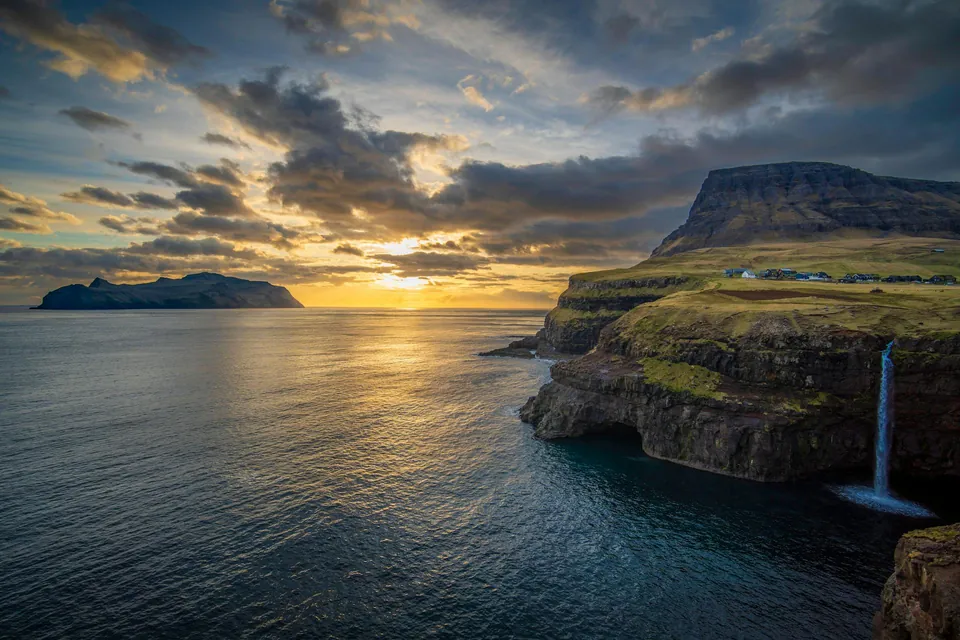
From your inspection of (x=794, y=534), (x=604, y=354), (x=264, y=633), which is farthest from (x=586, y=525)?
(x=604, y=354)

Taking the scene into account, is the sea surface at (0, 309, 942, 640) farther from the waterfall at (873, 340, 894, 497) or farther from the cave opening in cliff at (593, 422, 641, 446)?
the waterfall at (873, 340, 894, 497)

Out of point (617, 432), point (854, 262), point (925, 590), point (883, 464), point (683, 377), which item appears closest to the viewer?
point (925, 590)

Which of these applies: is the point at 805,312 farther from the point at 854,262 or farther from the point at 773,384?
the point at 854,262

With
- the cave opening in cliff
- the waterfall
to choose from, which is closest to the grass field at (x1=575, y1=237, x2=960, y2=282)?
the cave opening in cliff

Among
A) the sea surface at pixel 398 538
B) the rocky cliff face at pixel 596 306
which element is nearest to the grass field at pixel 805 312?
the sea surface at pixel 398 538

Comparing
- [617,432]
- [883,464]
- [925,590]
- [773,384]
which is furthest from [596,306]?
[925,590]

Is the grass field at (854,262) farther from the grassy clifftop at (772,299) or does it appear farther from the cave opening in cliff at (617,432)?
the cave opening in cliff at (617,432)
